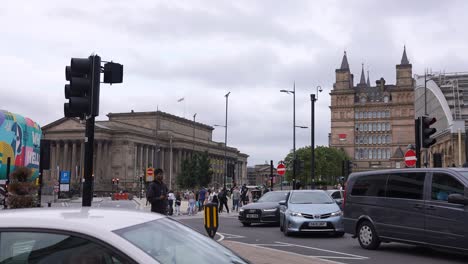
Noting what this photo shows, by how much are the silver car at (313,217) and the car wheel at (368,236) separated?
3008 mm

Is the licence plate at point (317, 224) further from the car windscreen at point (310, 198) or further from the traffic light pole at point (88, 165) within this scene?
the traffic light pole at point (88, 165)

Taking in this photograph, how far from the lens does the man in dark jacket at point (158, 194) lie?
1383cm

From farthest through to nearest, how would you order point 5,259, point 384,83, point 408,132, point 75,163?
1. point 384,83
2. point 408,132
3. point 75,163
4. point 5,259

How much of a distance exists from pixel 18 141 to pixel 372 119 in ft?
470

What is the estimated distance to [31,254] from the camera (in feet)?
11.3

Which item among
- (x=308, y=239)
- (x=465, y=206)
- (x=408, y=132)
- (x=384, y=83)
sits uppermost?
(x=384, y=83)

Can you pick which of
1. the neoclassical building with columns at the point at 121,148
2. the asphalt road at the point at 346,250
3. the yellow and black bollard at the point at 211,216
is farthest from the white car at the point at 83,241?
the neoclassical building with columns at the point at 121,148

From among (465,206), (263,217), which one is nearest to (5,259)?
(465,206)

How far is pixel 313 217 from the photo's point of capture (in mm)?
17688

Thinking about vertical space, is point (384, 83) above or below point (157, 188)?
above

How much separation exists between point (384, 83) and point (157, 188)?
161802 millimetres

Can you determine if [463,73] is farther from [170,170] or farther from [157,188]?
[157,188]

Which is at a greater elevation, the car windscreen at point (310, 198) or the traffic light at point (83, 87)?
the traffic light at point (83, 87)

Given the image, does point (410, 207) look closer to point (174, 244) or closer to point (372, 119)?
point (174, 244)
